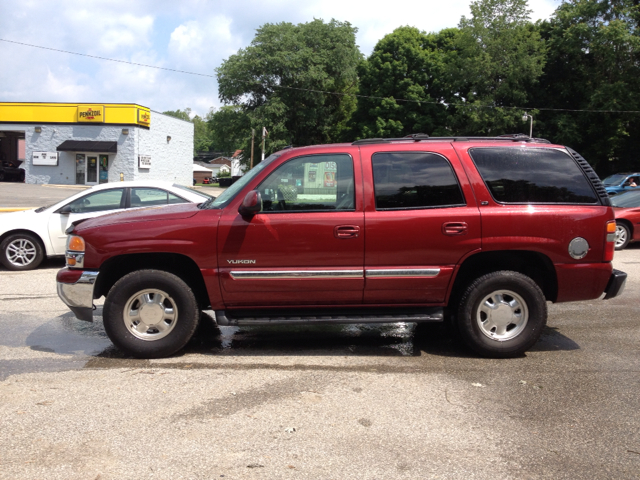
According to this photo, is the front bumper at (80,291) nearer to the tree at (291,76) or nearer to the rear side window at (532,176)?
the rear side window at (532,176)

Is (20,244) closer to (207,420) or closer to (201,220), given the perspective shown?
(201,220)

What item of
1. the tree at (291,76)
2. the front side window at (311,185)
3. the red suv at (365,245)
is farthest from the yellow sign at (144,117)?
the front side window at (311,185)

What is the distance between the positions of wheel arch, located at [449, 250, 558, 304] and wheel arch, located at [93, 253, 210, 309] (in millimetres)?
2376

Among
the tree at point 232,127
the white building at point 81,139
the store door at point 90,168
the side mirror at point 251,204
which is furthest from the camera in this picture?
the tree at point 232,127

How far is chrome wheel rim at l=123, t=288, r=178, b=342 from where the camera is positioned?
5020mm

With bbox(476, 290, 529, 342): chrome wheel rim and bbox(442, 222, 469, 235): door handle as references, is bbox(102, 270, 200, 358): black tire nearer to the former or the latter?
bbox(442, 222, 469, 235): door handle

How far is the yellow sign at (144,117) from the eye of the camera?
41509mm

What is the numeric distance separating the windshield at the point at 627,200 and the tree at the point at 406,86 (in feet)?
120

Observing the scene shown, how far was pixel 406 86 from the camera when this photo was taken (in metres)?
50.1

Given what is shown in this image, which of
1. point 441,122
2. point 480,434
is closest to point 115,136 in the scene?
point 441,122

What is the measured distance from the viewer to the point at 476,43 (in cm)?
4541

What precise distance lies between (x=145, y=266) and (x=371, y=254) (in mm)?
2097

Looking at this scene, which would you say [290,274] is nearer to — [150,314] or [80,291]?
[150,314]

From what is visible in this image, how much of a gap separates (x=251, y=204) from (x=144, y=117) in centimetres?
4050
